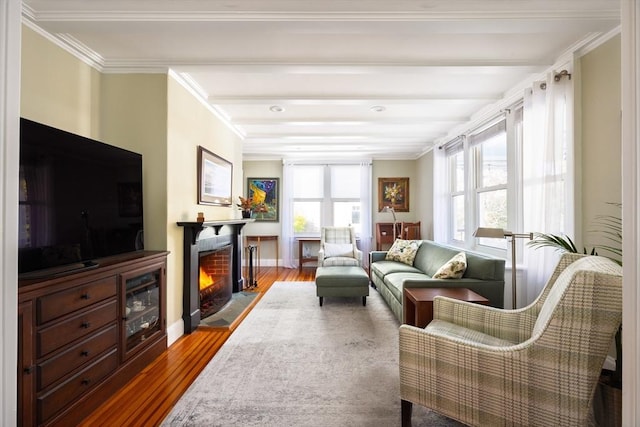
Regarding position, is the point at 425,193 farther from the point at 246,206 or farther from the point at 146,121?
the point at 146,121

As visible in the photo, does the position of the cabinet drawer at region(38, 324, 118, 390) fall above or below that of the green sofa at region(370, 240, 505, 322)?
below

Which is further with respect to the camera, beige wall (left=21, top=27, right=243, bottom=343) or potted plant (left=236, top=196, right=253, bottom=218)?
potted plant (left=236, top=196, right=253, bottom=218)

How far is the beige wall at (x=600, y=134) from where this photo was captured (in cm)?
211

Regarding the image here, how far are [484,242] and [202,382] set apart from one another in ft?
12.5

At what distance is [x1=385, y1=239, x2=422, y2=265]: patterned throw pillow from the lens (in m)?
4.49

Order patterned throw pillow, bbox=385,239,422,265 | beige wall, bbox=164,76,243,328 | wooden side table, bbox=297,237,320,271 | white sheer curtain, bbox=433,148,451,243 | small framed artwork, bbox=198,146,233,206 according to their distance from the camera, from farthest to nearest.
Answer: wooden side table, bbox=297,237,320,271 → white sheer curtain, bbox=433,148,451,243 → patterned throw pillow, bbox=385,239,422,265 → small framed artwork, bbox=198,146,233,206 → beige wall, bbox=164,76,243,328

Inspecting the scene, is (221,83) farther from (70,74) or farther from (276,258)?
(276,258)

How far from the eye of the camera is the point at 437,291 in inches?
105

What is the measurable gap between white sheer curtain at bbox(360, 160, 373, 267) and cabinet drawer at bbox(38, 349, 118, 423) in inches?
200

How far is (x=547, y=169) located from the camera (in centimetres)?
259

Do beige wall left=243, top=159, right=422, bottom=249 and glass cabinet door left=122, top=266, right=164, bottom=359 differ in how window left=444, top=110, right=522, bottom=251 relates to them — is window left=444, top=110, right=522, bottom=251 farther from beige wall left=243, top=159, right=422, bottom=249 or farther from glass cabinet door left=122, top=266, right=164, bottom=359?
glass cabinet door left=122, top=266, right=164, bottom=359

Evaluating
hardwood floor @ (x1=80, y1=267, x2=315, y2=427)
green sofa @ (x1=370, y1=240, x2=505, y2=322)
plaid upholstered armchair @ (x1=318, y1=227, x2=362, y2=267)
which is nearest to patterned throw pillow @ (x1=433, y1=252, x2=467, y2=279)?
green sofa @ (x1=370, y1=240, x2=505, y2=322)

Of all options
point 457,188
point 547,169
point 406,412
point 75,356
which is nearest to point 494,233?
point 547,169

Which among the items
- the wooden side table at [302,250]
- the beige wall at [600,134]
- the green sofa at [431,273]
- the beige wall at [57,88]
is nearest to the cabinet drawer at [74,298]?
the beige wall at [57,88]
